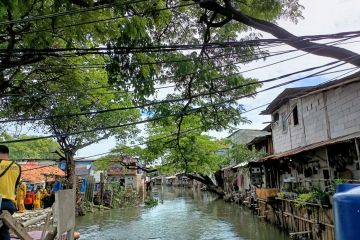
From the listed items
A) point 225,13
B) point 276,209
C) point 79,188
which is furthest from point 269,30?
point 79,188

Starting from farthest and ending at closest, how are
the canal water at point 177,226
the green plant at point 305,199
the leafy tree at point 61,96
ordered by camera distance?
the canal water at point 177,226 → the green plant at point 305,199 → the leafy tree at point 61,96

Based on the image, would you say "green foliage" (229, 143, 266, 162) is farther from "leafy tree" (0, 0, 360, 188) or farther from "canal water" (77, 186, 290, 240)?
"leafy tree" (0, 0, 360, 188)

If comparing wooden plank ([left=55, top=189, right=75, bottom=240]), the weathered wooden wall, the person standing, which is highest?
the person standing

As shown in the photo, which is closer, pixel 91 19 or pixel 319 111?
pixel 91 19

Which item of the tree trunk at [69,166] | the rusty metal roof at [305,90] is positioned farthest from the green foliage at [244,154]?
the tree trunk at [69,166]

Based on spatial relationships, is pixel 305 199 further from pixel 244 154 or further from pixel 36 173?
pixel 36 173

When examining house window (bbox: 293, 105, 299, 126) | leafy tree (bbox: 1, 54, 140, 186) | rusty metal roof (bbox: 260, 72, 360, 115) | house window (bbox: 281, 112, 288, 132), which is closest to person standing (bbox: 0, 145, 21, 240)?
leafy tree (bbox: 1, 54, 140, 186)

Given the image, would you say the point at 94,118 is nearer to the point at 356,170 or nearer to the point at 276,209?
the point at 276,209

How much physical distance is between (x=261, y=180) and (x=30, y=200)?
1556cm

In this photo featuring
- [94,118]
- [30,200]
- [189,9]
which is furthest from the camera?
[30,200]

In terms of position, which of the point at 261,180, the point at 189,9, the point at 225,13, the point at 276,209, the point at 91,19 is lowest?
the point at 276,209

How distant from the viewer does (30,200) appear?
22.2m

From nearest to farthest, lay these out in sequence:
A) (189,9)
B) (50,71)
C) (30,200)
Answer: (189,9) < (50,71) < (30,200)

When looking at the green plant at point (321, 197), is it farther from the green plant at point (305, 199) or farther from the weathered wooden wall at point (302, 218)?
the green plant at point (305, 199)
